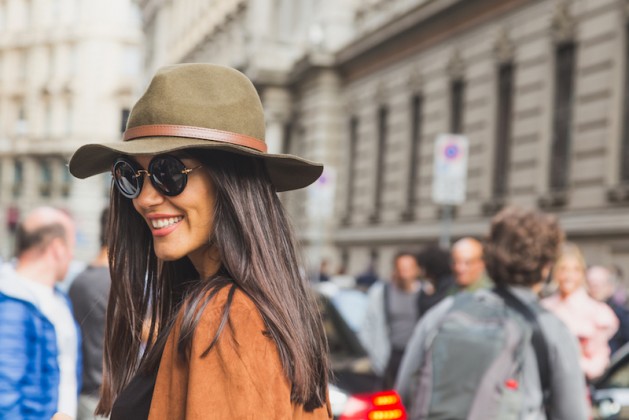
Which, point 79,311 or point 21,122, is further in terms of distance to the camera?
point 21,122

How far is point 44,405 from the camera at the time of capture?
432 centimetres

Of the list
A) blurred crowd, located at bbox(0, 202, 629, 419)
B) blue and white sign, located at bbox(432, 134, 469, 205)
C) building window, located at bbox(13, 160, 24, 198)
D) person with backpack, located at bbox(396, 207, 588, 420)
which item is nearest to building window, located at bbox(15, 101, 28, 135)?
building window, located at bbox(13, 160, 24, 198)

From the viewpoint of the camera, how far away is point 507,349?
169 inches

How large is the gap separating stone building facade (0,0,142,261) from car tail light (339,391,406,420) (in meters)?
42.5

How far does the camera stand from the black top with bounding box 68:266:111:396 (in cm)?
624

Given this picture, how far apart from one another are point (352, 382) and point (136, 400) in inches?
192

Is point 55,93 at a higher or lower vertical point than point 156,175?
higher

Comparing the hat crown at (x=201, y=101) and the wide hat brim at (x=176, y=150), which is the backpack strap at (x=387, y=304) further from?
the hat crown at (x=201, y=101)

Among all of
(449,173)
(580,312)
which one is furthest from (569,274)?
(449,173)

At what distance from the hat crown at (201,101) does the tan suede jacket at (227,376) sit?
419 mm

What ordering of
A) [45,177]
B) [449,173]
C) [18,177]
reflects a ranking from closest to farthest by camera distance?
[449,173] < [45,177] < [18,177]

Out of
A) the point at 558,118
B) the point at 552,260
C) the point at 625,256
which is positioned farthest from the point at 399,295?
the point at 558,118

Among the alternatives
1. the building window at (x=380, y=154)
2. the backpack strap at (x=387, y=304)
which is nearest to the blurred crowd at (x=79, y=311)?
the backpack strap at (x=387, y=304)

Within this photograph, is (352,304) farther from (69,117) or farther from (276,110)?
(69,117)
